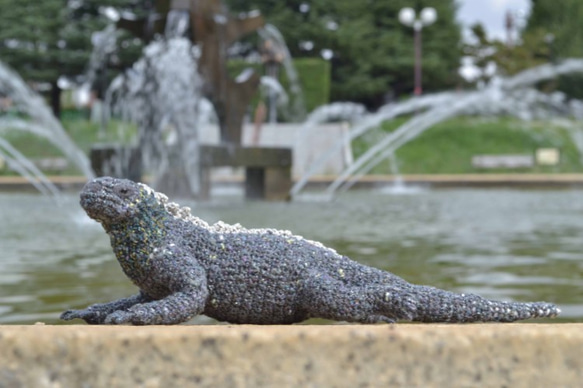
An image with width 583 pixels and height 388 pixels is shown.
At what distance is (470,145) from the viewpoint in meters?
28.6

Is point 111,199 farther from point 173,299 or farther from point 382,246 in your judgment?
point 382,246

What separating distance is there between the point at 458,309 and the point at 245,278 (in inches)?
26.1

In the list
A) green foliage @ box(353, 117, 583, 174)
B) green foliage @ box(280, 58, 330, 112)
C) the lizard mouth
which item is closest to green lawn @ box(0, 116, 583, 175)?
green foliage @ box(353, 117, 583, 174)

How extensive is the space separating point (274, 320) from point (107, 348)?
0.77 metres

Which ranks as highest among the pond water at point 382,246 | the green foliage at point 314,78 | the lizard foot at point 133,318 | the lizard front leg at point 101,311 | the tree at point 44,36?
the tree at point 44,36

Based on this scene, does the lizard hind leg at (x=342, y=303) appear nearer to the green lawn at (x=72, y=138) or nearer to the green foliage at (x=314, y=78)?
the green lawn at (x=72, y=138)

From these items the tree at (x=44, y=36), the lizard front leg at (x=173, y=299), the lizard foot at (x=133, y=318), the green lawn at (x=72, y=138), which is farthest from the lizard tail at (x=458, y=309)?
the tree at (x=44, y=36)

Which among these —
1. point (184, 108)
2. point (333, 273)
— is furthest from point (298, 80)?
point (333, 273)

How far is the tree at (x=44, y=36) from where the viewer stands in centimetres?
3000

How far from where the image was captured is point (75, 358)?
7.02 feet

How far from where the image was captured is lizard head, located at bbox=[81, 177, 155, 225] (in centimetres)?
267

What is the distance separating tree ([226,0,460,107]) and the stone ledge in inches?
1267

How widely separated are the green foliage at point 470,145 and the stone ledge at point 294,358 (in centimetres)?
2426

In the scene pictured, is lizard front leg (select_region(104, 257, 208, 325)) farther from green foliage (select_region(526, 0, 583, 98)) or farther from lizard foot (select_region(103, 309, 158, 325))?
green foliage (select_region(526, 0, 583, 98))
